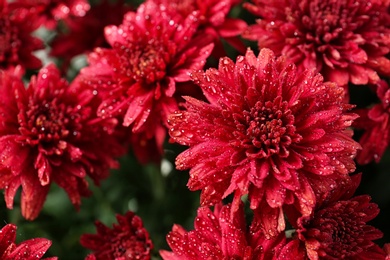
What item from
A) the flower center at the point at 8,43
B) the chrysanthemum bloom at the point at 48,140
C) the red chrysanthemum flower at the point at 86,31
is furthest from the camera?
the red chrysanthemum flower at the point at 86,31

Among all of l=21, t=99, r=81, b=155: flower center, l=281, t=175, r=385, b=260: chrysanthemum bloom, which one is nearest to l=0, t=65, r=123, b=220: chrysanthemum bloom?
l=21, t=99, r=81, b=155: flower center

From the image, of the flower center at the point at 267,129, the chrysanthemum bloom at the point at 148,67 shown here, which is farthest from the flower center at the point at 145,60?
the flower center at the point at 267,129

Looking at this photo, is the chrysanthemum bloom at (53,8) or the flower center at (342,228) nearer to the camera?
the flower center at (342,228)

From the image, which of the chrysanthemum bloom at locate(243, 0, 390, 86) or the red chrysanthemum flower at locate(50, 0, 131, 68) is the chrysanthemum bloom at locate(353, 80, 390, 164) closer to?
the chrysanthemum bloom at locate(243, 0, 390, 86)

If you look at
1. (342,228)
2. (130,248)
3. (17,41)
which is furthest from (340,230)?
(17,41)

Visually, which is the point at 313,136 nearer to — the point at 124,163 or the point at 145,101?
the point at 145,101

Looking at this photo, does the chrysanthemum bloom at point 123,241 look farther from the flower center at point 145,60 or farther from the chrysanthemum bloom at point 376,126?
the chrysanthemum bloom at point 376,126

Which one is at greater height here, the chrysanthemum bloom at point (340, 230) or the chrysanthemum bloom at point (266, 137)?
the chrysanthemum bloom at point (266, 137)
